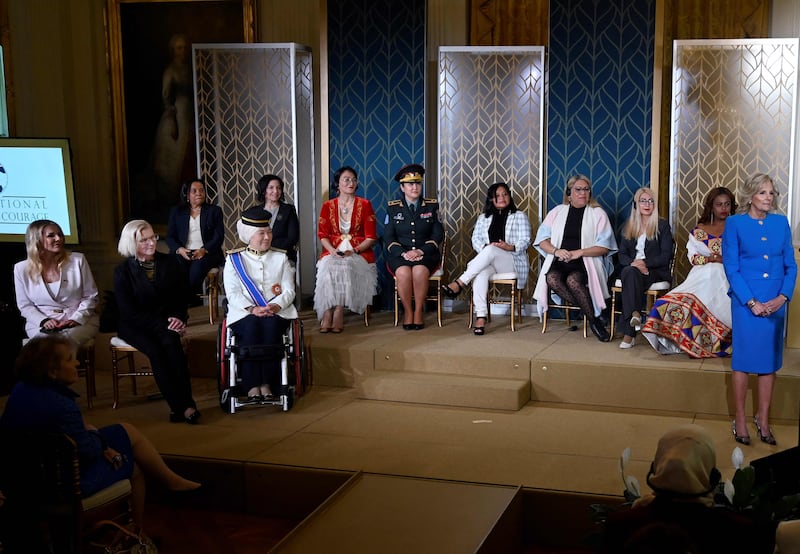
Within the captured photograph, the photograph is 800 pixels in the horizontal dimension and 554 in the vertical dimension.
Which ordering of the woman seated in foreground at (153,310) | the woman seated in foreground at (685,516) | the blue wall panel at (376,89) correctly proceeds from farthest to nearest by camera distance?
the blue wall panel at (376,89), the woman seated in foreground at (153,310), the woman seated in foreground at (685,516)

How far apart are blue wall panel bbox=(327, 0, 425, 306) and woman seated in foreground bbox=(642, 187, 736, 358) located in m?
2.47

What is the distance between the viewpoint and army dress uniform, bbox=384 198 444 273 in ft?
22.6

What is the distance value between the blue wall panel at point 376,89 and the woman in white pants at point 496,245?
89 centimetres

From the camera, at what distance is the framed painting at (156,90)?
808cm

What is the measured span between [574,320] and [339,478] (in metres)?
3.40

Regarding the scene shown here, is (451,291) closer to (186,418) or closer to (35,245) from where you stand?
(186,418)

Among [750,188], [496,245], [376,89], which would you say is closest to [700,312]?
[750,188]

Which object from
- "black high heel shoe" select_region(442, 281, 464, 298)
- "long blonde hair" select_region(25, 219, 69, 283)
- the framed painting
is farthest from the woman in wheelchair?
the framed painting

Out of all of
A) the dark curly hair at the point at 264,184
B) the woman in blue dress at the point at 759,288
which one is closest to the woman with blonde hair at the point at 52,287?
the dark curly hair at the point at 264,184

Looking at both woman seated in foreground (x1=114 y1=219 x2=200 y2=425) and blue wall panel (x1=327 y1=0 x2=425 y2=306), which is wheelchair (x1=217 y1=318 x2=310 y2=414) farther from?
blue wall panel (x1=327 y1=0 x2=425 y2=306)

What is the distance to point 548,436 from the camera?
16.6 feet

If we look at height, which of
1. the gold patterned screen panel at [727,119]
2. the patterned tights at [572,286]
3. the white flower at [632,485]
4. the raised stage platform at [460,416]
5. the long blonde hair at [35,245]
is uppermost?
the gold patterned screen panel at [727,119]

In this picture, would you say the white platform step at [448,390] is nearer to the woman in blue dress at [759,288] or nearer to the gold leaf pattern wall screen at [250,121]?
the woman in blue dress at [759,288]

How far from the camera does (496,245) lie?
686 centimetres
